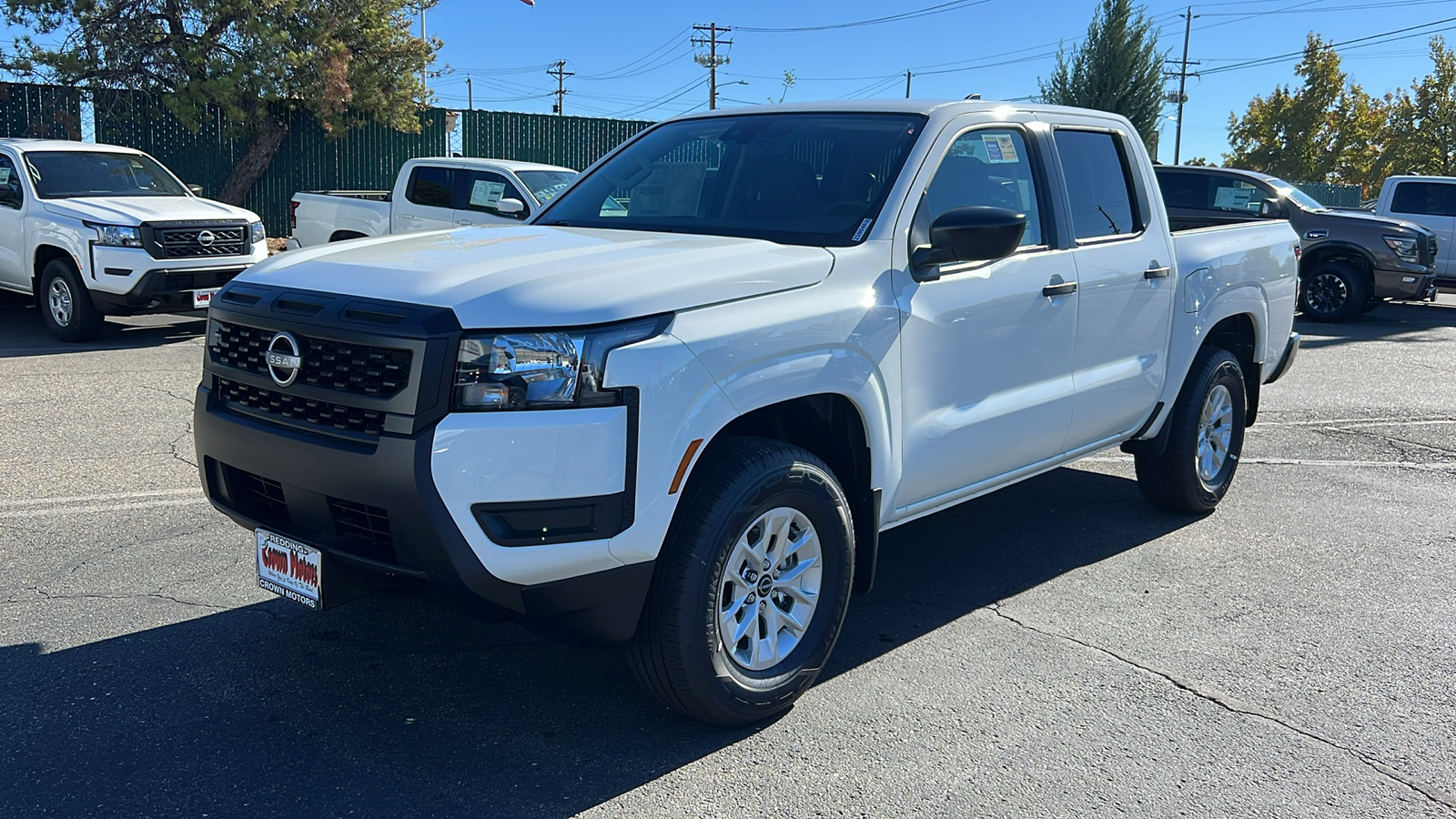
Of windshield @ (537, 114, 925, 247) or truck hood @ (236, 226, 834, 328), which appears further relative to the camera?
windshield @ (537, 114, 925, 247)

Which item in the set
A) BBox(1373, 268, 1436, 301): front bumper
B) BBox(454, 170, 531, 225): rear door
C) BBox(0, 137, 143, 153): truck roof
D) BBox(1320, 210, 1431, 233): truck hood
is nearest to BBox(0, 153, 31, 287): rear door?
BBox(0, 137, 143, 153): truck roof

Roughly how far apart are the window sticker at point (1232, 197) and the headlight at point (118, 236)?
12286mm

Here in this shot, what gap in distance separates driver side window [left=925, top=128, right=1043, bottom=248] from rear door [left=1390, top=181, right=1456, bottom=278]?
1546 centimetres

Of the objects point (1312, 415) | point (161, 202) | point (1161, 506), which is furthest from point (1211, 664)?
point (161, 202)

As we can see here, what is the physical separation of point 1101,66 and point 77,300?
32.3m

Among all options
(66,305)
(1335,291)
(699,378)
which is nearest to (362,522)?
(699,378)

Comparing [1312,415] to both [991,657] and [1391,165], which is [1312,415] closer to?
[991,657]

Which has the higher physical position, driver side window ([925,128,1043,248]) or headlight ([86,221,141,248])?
driver side window ([925,128,1043,248])

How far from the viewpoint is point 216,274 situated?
36.4ft

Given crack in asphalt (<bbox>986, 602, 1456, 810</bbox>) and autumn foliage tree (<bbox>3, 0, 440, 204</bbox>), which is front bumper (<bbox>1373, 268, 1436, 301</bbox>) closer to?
crack in asphalt (<bbox>986, 602, 1456, 810</bbox>)

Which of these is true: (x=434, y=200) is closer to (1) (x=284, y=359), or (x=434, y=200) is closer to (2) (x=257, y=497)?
(2) (x=257, y=497)

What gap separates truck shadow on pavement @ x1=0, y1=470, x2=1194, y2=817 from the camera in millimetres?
Result: 3195

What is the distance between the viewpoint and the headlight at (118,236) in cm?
1054

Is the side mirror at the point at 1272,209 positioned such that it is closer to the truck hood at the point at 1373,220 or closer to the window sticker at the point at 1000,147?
the truck hood at the point at 1373,220
